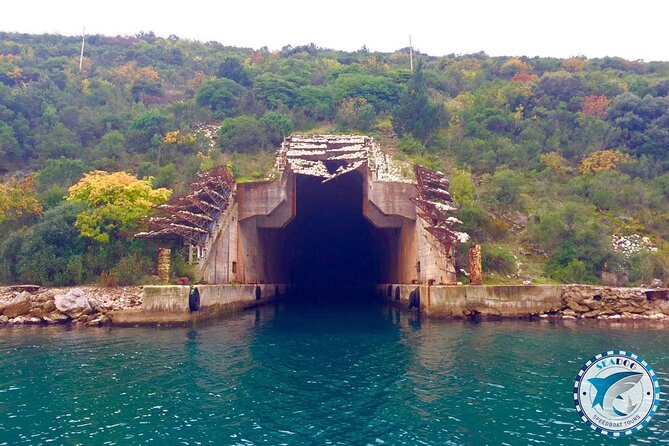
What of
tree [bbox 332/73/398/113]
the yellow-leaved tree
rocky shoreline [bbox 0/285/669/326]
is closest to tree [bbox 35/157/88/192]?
the yellow-leaved tree

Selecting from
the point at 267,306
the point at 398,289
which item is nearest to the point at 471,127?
the point at 398,289

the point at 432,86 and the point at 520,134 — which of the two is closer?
the point at 520,134

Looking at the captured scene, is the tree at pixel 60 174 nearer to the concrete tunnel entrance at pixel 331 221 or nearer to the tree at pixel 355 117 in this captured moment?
the concrete tunnel entrance at pixel 331 221

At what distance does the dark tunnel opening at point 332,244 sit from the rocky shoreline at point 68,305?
64.9 feet

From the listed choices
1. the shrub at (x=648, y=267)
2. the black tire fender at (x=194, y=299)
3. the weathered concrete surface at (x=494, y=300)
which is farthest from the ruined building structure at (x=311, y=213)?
the shrub at (x=648, y=267)

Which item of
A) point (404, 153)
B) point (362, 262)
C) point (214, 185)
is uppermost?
point (404, 153)

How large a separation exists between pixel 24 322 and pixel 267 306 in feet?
61.5

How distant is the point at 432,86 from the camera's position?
8394 cm

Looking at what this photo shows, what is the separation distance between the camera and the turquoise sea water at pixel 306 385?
12422 mm

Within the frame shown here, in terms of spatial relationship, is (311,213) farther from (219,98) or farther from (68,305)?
(68,305)

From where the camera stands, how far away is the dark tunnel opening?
1970 inches

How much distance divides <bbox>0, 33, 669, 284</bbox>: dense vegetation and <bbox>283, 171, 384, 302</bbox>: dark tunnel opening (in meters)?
7.21

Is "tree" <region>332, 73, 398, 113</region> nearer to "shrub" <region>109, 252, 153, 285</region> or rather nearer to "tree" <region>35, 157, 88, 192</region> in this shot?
"tree" <region>35, 157, 88, 192</region>

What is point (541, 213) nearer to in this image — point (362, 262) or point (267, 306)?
point (267, 306)
